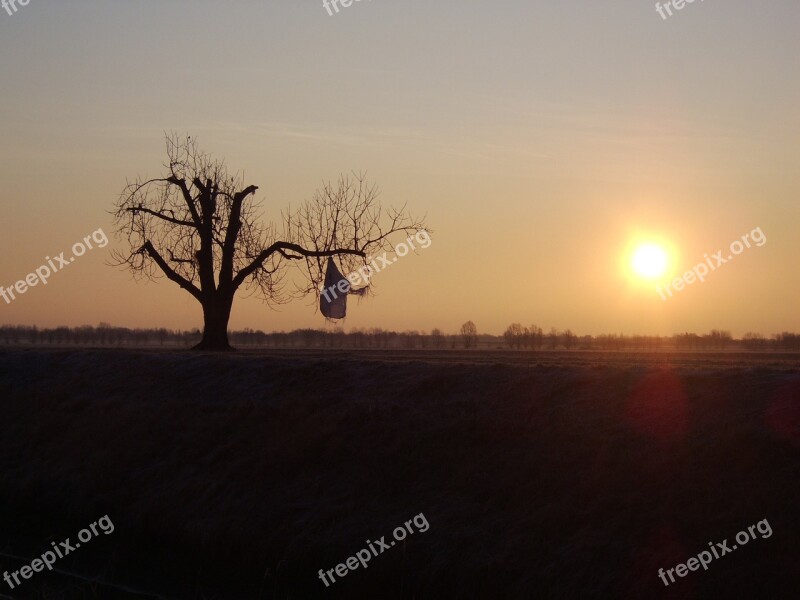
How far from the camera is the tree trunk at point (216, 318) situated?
3625cm

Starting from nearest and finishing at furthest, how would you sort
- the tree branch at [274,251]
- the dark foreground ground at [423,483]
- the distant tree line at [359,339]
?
the dark foreground ground at [423,483]
the tree branch at [274,251]
the distant tree line at [359,339]

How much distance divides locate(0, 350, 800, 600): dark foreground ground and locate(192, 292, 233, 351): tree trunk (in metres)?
12.2

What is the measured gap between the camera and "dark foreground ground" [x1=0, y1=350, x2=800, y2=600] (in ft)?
43.2

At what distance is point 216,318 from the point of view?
120 ft

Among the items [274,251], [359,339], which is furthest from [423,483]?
[359,339]

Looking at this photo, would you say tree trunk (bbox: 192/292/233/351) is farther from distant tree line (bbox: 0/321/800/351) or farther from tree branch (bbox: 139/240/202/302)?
distant tree line (bbox: 0/321/800/351)

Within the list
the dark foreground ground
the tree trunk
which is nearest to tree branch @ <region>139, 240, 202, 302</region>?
the tree trunk

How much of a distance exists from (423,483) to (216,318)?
70.6ft

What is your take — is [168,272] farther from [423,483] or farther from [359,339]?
[359,339]

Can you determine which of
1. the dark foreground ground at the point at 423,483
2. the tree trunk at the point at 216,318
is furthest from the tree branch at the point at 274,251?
the dark foreground ground at the point at 423,483

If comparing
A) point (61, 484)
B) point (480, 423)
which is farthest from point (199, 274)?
point (480, 423)

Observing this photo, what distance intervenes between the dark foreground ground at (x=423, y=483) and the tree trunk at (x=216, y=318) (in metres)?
12.2

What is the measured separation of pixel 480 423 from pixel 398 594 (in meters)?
4.15

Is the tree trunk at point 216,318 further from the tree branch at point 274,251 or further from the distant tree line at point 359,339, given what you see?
the distant tree line at point 359,339
